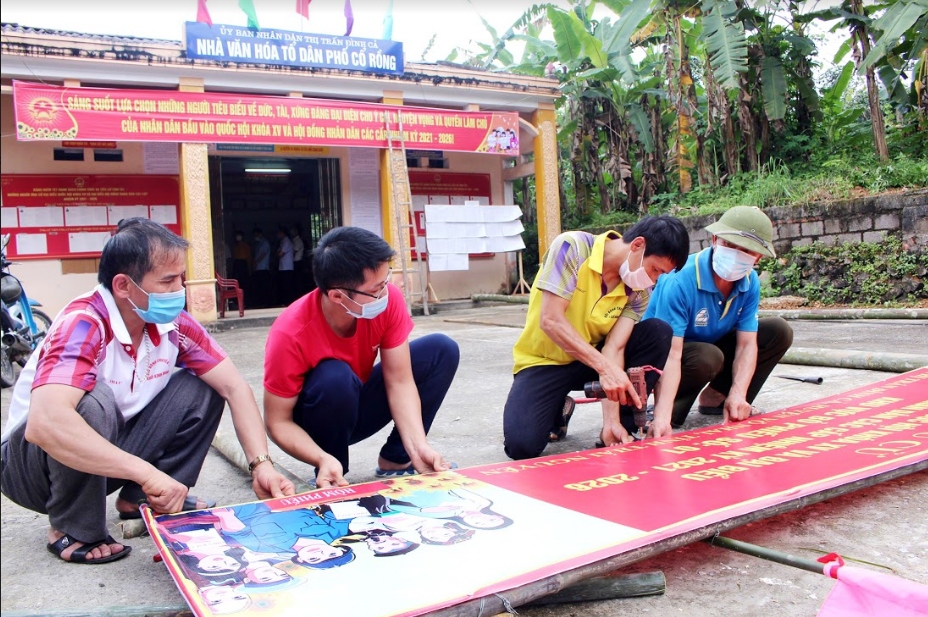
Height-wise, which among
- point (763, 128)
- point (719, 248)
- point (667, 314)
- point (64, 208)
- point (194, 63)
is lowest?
point (667, 314)

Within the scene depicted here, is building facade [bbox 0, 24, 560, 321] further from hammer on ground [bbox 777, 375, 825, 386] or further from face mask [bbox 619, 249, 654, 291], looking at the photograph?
face mask [bbox 619, 249, 654, 291]

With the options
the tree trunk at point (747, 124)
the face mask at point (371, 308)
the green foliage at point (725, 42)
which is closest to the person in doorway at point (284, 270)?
the green foliage at point (725, 42)

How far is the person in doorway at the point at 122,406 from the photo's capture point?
5.46 ft

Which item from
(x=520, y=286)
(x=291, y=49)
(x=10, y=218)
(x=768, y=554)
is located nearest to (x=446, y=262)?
(x=520, y=286)

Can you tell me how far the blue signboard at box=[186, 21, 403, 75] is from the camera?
863 centimetres

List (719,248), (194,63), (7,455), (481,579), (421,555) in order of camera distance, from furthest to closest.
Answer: (194,63) → (719,248) → (7,455) → (421,555) → (481,579)

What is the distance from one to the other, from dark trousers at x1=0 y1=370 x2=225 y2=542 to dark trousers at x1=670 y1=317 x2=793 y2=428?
1.74 metres

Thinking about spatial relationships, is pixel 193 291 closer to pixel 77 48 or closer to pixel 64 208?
pixel 64 208

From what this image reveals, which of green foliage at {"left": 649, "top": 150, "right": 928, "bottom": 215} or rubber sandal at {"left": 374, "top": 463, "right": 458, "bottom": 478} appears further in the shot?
green foliage at {"left": 649, "top": 150, "right": 928, "bottom": 215}

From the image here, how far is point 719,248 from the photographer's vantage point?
106 inches

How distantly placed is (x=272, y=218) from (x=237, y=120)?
4451mm

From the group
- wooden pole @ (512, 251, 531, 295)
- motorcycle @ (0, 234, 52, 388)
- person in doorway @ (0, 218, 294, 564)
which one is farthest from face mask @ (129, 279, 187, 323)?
wooden pole @ (512, 251, 531, 295)

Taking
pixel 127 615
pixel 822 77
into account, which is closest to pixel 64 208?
pixel 127 615

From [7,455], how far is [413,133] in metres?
8.55
